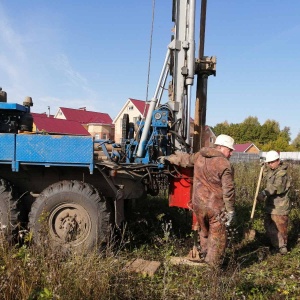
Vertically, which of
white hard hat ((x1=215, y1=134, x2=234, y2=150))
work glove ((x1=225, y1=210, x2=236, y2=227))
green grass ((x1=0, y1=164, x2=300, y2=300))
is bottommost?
green grass ((x1=0, y1=164, x2=300, y2=300))

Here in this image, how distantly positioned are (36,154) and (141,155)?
175 centimetres

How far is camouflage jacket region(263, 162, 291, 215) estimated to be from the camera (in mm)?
6340

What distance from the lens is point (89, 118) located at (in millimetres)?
43688

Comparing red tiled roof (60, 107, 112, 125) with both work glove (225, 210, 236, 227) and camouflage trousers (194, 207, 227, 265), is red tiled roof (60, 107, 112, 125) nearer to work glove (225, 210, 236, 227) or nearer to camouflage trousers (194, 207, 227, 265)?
camouflage trousers (194, 207, 227, 265)

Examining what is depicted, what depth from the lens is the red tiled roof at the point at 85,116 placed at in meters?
42.4

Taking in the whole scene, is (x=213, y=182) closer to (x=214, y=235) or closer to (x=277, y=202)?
(x=214, y=235)

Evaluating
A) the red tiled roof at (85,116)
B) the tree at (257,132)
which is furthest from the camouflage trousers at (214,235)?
the tree at (257,132)

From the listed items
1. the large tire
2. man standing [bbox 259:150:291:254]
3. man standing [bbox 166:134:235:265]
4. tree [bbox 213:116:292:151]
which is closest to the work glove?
man standing [bbox 166:134:235:265]

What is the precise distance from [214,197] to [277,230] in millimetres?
2123

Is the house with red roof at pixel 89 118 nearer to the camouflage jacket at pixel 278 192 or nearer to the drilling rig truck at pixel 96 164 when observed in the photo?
the drilling rig truck at pixel 96 164

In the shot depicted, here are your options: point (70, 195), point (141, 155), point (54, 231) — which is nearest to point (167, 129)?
point (141, 155)

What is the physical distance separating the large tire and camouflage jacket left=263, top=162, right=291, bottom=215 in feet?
9.92

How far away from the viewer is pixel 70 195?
5.18 metres

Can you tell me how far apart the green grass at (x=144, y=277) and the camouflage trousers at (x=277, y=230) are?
0.25 m
